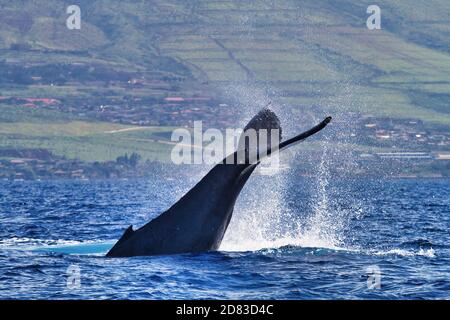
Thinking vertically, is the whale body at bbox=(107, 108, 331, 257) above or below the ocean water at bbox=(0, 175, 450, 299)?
above

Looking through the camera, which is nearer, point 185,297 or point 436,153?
point 185,297

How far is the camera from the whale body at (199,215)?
72.2 ft

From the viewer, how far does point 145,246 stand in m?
22.5

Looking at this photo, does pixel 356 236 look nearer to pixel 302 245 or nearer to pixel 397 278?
pixel 302 245

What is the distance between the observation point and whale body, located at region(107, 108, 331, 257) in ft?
72.2

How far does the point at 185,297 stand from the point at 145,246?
4142 millimetres

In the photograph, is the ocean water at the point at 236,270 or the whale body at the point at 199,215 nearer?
the ocean water at the point at 236,270

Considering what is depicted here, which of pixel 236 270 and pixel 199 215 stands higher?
pixel 199 215

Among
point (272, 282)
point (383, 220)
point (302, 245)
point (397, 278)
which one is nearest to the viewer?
point (272, 282)

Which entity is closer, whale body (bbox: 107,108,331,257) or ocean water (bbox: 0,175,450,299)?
ocean water (bbox: 0,175,450,299)

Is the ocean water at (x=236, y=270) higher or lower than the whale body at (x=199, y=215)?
lower

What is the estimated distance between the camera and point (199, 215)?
22.0 meters

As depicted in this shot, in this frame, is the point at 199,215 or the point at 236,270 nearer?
the point at 236,270

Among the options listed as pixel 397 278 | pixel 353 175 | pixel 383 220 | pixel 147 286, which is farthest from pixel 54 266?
pixel 353 175
